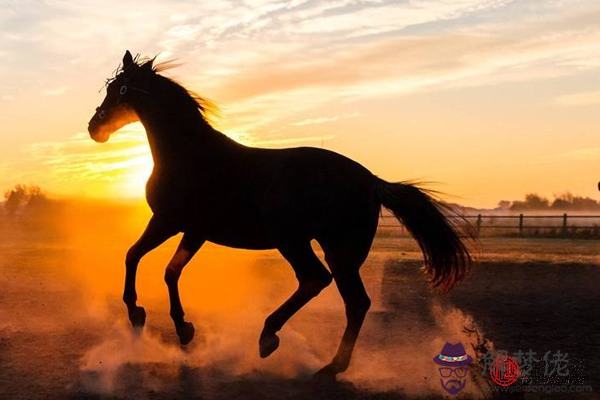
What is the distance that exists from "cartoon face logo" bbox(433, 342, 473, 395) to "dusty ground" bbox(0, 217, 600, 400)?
102mm

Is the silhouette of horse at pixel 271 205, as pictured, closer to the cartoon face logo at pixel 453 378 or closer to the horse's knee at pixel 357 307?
the horse's knee at pixel 357 307

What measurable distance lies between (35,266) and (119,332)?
36.2ft

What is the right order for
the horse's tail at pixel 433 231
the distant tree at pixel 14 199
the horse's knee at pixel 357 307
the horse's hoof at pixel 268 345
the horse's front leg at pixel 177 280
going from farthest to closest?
the distant tree at pixel 14 199 → the horse's front leg at pixel 177 280 → the horse's tail at pixel 433 231 → the horse's knee at pixel 357 307 → the horse's hoof at pixel 268 345

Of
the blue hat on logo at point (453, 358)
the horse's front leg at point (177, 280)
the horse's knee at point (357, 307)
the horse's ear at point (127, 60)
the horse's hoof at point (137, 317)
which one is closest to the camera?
the horse's knee at point (357, 307)

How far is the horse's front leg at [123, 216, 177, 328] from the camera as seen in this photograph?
261 inches

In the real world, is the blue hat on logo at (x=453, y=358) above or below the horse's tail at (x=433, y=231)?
below

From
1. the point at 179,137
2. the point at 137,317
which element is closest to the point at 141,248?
the point at 137,317

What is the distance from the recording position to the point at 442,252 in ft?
20.8

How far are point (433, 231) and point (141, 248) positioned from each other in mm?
2848

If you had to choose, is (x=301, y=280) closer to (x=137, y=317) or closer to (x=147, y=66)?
(x=137, y=317)

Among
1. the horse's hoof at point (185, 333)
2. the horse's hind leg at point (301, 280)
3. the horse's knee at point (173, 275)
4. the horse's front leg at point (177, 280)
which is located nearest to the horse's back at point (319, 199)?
the horse's hind leg at point (301, 280)

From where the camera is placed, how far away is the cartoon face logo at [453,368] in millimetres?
6164

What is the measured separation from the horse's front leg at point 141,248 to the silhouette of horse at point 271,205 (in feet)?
0.03

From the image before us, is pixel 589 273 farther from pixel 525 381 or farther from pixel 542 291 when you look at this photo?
pixel 525 381
